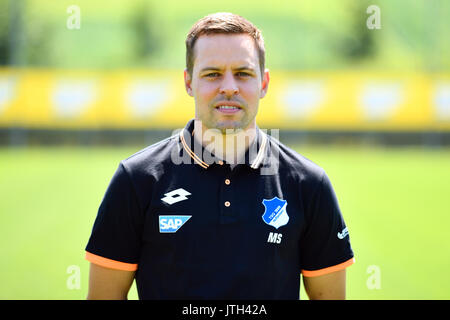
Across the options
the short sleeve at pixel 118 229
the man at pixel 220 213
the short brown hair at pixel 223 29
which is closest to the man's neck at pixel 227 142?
the man at pixel 220 213

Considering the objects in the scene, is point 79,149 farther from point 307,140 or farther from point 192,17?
point 192,17

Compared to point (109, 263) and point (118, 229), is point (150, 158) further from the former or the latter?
point (109, 263)

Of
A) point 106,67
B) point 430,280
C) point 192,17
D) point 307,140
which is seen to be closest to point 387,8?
point 192,17

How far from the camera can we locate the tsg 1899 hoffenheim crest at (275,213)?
2240 mm

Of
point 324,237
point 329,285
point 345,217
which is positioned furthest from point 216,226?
point 345,217

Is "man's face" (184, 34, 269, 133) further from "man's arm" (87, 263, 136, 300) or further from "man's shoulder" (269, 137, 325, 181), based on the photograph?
"man's arm" (87, 263, 136, 300)

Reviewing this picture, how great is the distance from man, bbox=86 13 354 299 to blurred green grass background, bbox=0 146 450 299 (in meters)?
3.40

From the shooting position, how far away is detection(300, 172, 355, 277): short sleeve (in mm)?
2295

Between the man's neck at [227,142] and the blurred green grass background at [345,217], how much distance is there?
3.48 meters

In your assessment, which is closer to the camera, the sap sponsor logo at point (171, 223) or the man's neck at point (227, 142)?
the sap sponsor logo at point (171, 223)

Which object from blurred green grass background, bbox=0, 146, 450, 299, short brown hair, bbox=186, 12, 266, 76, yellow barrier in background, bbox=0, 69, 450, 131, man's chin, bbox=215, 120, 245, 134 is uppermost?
short brown hair, bbox=186, 12, 266, 76

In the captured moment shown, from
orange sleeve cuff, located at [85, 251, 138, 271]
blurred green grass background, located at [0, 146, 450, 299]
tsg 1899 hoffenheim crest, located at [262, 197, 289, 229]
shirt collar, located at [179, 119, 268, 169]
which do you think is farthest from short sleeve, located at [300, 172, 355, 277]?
blurred green grass background, located at [0, 146, 450, 299]

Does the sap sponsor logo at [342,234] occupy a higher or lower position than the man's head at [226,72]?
lower

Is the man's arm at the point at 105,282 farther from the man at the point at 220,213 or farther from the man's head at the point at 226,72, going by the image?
the man's head at the point at 226,72
